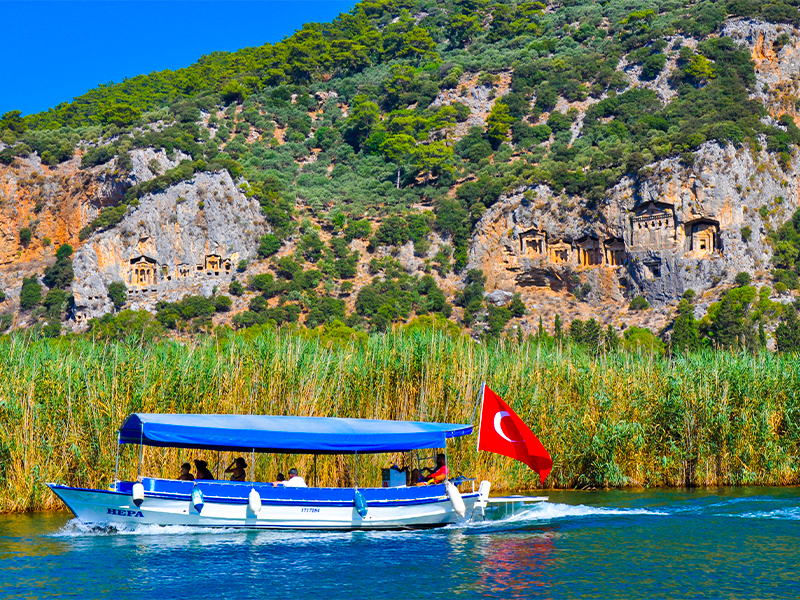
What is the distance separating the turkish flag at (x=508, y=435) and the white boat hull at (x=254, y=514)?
3.78 ft

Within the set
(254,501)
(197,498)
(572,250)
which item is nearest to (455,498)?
(254,501)

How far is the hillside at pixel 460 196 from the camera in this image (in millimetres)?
70625

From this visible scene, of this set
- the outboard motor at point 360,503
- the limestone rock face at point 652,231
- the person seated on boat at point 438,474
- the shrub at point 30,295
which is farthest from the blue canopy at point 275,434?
the shrub at point 30,295

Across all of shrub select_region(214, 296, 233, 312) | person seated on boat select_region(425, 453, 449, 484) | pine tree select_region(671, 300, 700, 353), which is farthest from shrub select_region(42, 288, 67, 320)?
person seated on boat select_region(425, 453, 449, 484)

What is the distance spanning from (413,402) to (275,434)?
5310 millimetres

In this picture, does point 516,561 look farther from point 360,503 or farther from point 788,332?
point 788,332

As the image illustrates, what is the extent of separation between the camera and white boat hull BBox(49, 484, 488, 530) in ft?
47.9

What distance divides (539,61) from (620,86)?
13.5 meters

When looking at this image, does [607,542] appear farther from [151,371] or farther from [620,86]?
[620,86]

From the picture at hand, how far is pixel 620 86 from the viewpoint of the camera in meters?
93.3

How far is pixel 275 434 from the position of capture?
1486cm

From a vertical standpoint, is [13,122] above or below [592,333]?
above

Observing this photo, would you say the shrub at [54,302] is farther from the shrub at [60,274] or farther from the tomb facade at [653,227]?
the tomb facade at [653,227]

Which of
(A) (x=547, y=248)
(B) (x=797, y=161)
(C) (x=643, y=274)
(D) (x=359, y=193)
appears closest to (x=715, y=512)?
(C) (x=643, y=274)
